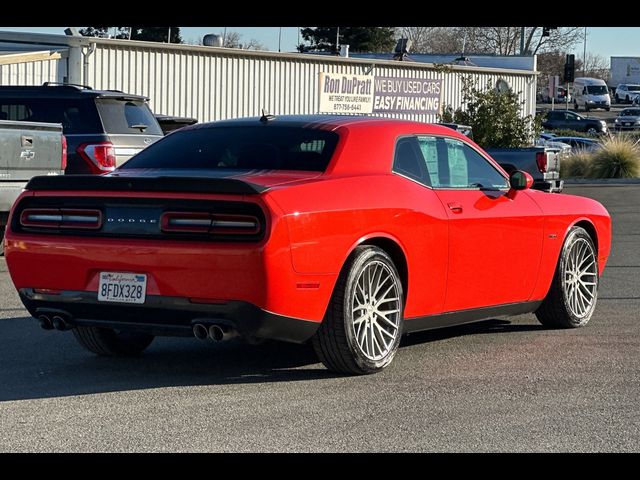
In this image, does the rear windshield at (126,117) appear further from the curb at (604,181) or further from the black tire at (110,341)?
the curb at (604,181)

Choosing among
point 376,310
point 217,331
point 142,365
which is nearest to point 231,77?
point 142,365

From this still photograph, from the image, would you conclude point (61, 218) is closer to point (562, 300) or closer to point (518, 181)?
point (518, 181)

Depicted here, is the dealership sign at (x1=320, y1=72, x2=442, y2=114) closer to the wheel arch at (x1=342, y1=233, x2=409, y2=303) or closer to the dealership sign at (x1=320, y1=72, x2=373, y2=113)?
the dealership sign at (x1=320, y1=72, x2=373, y2=113)

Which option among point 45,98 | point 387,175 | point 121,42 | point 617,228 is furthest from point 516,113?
point 387,175

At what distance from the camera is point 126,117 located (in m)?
15.6

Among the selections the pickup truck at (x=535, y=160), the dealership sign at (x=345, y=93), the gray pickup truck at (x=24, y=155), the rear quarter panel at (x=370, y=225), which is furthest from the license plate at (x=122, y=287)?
the dealership sign at (x=345, y=93)

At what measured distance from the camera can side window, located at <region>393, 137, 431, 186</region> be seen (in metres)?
7.68

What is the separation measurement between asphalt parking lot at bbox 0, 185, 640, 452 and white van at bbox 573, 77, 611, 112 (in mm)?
80800

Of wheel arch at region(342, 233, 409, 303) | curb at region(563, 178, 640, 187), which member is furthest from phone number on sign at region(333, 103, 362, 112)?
wheel arch at region(342, 233, 409, 303)

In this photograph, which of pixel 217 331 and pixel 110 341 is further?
pixel 110 341

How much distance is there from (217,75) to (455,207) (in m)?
25.0

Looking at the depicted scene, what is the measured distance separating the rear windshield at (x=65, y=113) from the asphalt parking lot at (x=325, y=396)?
6408 mm
